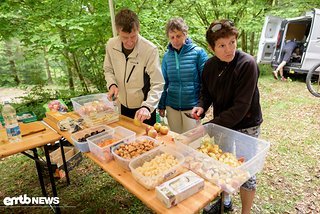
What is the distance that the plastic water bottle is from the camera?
1.55 m

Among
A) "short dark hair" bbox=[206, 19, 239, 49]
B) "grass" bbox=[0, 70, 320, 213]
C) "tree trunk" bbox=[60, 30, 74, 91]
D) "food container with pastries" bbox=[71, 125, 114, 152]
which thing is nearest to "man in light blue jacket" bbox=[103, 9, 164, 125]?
"food container with pastries" bbox=[71, 125, 114, 152]

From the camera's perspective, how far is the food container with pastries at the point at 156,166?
1117 mm

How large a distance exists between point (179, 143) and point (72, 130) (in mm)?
948

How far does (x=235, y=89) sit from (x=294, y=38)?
6862 millimetres

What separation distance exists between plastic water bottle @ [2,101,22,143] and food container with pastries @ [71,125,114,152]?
43 centimetres

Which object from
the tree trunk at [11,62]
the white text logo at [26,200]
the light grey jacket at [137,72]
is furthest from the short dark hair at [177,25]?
the tree trunk at [11,62]

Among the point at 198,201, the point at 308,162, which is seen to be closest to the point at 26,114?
the point at 198,201

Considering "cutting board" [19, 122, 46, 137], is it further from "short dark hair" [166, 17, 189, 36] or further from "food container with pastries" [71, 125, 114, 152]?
"short dark hair" [166, 17, 189, 36]

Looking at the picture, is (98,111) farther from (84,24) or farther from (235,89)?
(84,24)

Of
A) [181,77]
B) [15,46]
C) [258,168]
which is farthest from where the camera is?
[15,46]

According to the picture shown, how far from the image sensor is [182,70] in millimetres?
2174

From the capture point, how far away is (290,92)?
523 cm

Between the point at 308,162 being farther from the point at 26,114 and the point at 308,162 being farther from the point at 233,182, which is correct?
the point at 26,114

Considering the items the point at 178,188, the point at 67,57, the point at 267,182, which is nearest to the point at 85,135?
the point at 178,188
